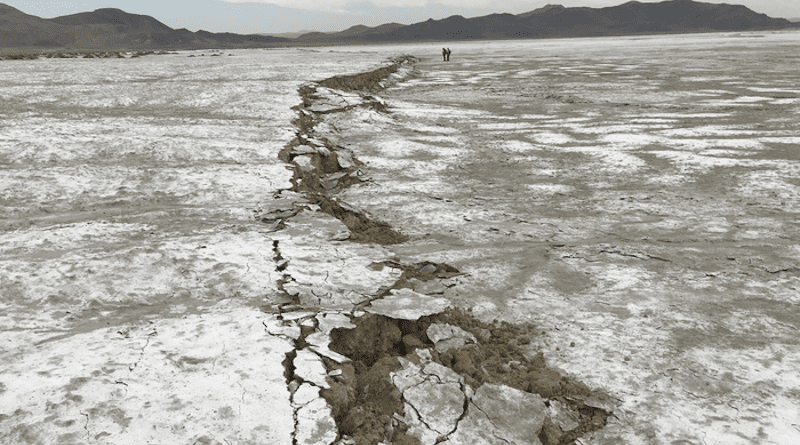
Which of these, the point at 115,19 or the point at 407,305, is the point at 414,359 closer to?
the point at 407,305

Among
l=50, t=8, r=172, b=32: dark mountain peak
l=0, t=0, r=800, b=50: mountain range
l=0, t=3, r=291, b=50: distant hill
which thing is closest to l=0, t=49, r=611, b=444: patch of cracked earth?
l=0, t=3, r=291, b=50: distant hill

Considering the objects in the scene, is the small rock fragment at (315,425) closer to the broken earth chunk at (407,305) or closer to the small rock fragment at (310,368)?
the small rock fragment at (310,368)

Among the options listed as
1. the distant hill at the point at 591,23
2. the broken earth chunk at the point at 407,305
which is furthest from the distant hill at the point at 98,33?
the broken earth chunk at the point at 407,305

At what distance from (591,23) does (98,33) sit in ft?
494

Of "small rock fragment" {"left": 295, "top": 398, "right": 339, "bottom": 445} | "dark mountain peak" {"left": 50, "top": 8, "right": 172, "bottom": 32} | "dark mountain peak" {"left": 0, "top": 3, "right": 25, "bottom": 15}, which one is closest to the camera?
"small rock fragment" {"left": 295, "top": 398, "right": 339, "bottom": 445}

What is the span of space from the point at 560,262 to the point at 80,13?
16333 cm

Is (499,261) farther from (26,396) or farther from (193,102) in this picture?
(193,102)

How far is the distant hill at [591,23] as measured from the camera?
515 feet

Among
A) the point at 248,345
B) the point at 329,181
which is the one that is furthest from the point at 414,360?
the point at 329,181

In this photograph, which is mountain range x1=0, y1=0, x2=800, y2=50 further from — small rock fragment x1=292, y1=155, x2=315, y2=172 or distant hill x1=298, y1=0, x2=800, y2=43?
small rock fragment x1=292, y1=155, x2=315, y2=172

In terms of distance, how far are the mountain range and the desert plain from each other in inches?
4367

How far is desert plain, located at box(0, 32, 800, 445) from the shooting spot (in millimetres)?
2230

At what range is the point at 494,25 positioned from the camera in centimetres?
17250

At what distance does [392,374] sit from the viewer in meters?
2.51
